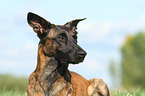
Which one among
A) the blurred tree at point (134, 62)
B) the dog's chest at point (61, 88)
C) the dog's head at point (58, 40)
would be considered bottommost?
the blurred tree at point (134, 62)

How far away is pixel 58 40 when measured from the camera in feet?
19.1

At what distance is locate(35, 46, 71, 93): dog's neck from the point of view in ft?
19.4

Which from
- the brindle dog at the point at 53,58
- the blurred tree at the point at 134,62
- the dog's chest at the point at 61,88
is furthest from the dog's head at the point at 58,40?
the blurred tree at the point at 134,62

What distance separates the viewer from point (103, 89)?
311 inches

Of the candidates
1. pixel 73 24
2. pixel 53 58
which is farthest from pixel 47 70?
pixel 73 24

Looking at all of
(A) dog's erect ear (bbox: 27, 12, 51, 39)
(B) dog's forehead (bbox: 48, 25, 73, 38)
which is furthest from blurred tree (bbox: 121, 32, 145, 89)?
(A) dog's erect ear (bbox: 27, 12, 51, 39)

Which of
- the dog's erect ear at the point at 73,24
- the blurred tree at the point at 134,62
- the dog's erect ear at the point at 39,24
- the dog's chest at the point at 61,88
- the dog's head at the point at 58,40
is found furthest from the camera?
the blurred tree at the point at 134,62

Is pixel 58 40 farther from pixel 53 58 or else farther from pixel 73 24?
pixel 73 24

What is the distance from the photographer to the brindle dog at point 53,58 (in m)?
5.70

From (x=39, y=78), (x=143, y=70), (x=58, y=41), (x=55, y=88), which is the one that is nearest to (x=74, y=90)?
(x=55, y=88)

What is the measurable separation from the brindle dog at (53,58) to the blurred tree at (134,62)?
29.0 metres

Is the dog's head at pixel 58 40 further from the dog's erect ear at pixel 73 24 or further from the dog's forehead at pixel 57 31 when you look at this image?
the dog's erect ear at pixel 73 24

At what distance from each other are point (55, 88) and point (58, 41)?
1.32 meters

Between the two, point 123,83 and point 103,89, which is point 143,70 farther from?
point 103,89
